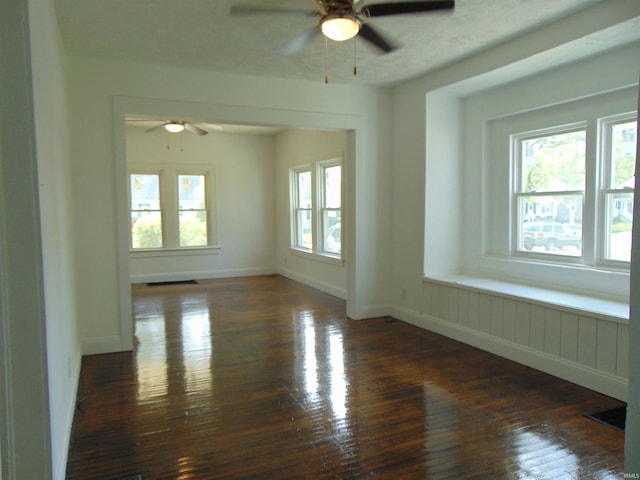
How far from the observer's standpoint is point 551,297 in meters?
3.88

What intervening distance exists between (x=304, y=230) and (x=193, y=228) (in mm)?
2200

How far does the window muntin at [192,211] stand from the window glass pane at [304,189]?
192 centimetres

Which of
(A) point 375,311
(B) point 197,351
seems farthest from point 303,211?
(B) point 197,351

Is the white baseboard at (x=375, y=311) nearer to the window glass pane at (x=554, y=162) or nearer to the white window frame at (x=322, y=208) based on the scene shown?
the white window frame at (x=322, y=208)

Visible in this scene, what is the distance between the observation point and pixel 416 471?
2340mm

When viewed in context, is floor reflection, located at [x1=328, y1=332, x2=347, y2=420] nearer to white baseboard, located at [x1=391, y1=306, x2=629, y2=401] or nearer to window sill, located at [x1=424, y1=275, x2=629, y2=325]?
white baseboard, located at [x1=391, y1=306, x2=629, y2=401]

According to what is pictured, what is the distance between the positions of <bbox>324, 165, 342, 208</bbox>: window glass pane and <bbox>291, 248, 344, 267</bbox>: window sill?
822 mm

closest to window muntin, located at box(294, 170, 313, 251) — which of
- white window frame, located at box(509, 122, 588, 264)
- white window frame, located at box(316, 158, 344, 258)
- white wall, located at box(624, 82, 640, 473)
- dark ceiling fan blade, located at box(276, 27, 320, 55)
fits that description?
white window frame, located at box(316, 158, 344, 258)

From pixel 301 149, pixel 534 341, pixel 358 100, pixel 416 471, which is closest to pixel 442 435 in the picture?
pixel 416 471

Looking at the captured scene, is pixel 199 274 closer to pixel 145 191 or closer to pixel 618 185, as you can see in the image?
pixel 145 191

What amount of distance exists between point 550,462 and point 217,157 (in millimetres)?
7631

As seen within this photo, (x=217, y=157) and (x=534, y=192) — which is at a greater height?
(x=217, y=157)

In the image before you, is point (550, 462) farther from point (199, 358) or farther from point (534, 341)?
point (199, 358)

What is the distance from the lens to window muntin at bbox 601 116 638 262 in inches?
148
